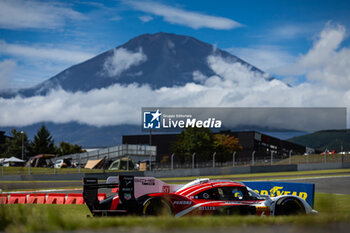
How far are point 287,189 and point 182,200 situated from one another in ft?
19.7

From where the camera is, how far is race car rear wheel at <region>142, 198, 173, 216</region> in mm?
11172

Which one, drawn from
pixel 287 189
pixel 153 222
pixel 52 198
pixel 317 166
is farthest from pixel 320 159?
pixel 153 222

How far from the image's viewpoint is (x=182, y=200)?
1191 cm

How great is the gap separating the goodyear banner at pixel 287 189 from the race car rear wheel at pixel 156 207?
642 cm

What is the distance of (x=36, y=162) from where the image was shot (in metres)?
66.6

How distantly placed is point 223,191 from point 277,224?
5278 millimetres

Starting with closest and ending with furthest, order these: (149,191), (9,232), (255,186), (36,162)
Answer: (9,232), (149,191), (255,186), (36,162)

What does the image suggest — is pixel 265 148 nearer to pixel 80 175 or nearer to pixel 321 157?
pixel 321 157

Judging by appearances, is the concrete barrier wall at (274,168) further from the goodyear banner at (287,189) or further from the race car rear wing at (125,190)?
the race car rear wing at (125,190)

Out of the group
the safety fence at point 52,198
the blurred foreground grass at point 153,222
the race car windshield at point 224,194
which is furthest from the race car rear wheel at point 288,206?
the safety fence at point 52,198

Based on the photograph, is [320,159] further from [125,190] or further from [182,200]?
[125,190]

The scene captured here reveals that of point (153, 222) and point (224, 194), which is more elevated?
point (153, 222)

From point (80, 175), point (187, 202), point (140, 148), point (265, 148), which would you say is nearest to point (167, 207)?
point (187, 202)

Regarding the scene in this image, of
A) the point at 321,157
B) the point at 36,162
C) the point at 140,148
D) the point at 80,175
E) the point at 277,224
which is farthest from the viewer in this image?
the point at 140,148
